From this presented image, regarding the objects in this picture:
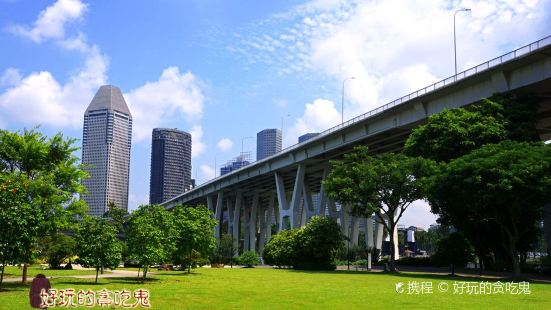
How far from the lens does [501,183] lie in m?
30.7

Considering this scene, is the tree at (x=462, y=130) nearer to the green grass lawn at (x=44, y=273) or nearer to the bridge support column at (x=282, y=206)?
the green grass lawn at (x=44, y=273)

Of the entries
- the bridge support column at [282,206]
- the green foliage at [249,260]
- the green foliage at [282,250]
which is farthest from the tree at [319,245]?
the bridge support column at [282,206]

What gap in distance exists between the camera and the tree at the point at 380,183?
1731 inches

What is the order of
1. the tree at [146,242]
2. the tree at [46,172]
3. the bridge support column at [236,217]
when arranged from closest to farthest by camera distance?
the tree at [46,172] → the tree at [146,242] → the bridge support column at [236,217]

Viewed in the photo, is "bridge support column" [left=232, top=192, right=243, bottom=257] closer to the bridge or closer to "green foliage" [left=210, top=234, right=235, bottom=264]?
the bridge

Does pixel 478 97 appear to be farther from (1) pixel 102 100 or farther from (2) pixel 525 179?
(1) pixel 102 100

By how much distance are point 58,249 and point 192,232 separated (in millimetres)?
14787

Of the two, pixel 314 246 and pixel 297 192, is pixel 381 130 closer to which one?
pixel 314 246

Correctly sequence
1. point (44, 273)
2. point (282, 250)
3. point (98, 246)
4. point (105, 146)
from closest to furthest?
point (98, 246), point (44, 273), point (282, 250), point (105, 146)

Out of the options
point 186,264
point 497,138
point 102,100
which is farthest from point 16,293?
point 102,100

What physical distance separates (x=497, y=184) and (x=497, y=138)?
30.9 feet

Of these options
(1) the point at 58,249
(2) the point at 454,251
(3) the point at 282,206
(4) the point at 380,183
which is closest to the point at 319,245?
(4) the point at 380,183

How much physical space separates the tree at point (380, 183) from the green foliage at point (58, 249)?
24.1 m

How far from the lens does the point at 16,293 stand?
69.0 ft
